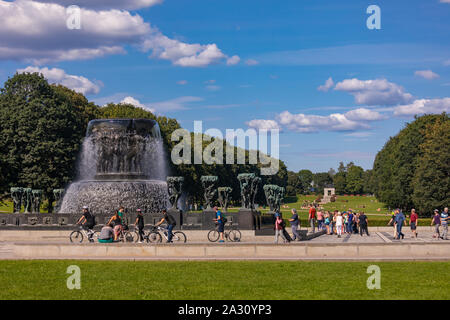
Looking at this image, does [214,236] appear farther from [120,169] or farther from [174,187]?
[120,169]

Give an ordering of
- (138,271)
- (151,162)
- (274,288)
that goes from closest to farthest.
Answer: (274,288), (138,271), (151,162)

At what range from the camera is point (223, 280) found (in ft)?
55.8

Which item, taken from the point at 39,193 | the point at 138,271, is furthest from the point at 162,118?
the point at 138,271

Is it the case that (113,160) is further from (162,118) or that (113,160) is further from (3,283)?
(162,118)

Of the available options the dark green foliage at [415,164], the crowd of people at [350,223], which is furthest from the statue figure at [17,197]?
the dark green foliage at [415,164]

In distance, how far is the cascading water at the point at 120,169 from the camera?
139 feet

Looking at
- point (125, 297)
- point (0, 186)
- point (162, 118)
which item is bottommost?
point (125, 297)

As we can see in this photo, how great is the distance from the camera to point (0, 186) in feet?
184

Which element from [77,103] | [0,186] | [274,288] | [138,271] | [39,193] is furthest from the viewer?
[77,103]

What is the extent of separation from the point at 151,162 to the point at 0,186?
15454mm

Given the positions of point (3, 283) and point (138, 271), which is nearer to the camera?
point (3, 283)

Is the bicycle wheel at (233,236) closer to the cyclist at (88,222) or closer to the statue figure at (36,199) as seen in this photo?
the cyclist at (88,222)

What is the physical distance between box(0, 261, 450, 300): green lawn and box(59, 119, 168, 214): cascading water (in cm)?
2036

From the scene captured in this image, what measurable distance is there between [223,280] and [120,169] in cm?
3046
